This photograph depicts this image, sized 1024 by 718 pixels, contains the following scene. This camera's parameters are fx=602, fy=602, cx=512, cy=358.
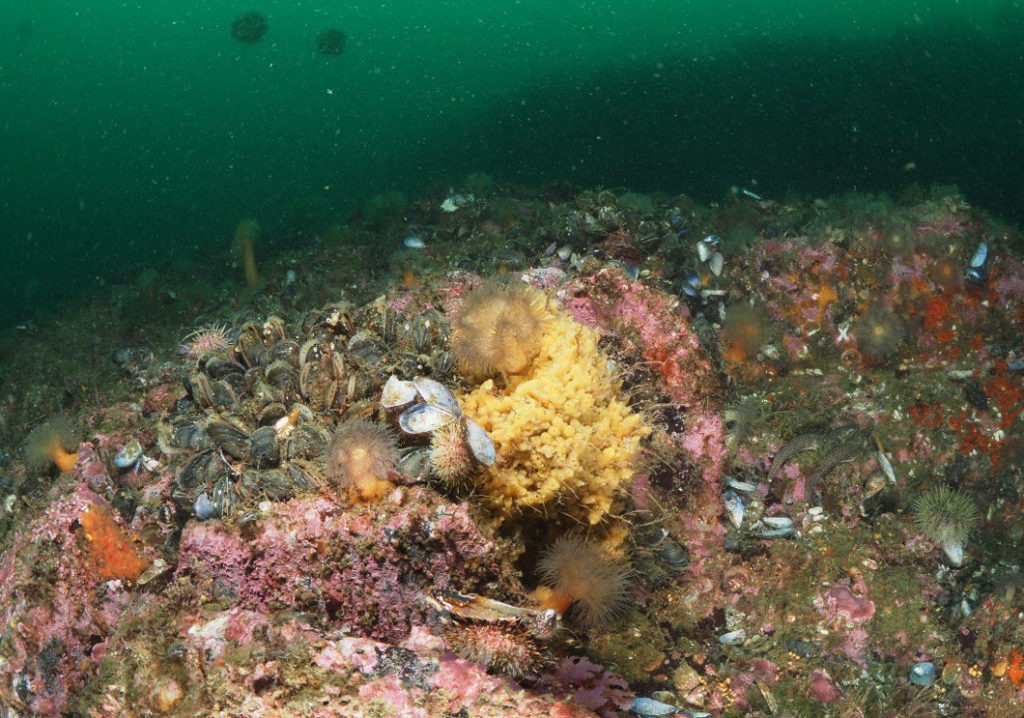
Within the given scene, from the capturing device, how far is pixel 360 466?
317cm

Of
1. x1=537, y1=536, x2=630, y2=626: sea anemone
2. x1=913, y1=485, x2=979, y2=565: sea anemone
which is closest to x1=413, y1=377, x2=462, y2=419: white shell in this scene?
x1=537, y1=536, x2=630, y2=626: sea anemone

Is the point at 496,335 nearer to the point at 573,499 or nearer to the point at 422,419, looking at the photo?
the point at 422,419

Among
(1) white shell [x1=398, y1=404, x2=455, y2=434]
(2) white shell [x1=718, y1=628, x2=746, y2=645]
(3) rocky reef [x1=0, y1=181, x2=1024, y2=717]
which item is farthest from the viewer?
(2) white shell [x1=718, y1=628, x2=746, y2=645]

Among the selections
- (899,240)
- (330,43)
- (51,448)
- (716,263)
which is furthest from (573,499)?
(330,43)

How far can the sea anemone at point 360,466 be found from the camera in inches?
125

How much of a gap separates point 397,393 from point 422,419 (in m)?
0.24

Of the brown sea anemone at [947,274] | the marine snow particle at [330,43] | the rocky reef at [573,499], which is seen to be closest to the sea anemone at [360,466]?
the rocky reef at [573,499]

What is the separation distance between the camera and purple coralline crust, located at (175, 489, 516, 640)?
2.99 metres

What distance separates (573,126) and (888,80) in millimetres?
10214

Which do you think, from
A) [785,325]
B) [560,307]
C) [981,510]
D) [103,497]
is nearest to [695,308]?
[785,325]

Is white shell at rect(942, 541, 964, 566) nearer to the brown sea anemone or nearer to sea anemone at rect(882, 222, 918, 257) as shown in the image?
the brown sea anemone

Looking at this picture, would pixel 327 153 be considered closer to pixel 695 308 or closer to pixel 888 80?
pixel 888 80

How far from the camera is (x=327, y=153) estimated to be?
38031 mm

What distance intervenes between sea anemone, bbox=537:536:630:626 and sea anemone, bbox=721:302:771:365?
3178 millimetres
